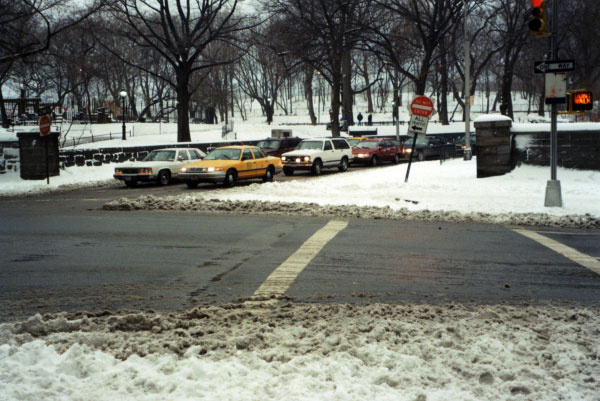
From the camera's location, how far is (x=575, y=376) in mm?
4785

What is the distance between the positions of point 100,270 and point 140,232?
3.46 metres

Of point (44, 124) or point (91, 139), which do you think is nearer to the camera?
point (44, 124)

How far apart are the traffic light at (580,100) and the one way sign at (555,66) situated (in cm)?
58

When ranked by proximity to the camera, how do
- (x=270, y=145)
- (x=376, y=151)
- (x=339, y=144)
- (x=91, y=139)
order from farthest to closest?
1. (x=91, y=139)
2. (x=376, y=151)
3. (x=270, y=145)
4. (x=339, y=144)

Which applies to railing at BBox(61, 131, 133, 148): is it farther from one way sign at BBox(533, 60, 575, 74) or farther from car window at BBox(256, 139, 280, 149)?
one way sign at BBox(533, 60, 575, 74)

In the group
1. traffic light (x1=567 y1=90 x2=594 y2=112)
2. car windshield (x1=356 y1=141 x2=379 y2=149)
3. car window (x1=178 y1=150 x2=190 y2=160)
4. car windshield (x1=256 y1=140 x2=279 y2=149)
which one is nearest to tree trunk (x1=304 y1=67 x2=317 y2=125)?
car windshield (x1=356 y1=141 x2=379 y2=149)

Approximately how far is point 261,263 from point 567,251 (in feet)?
15.9

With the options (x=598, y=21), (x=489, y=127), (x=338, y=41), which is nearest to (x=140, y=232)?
(x=489, y=127)

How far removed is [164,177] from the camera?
2552 centimetres

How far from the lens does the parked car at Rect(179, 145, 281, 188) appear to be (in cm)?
2298

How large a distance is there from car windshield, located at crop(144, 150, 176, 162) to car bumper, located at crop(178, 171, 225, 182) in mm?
3493

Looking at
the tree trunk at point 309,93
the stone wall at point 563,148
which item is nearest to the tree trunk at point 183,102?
the tree trunk at point 309,93

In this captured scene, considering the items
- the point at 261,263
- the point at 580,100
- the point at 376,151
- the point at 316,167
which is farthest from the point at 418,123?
the point at 376,151

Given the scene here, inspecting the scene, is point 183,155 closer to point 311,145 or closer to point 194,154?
point 194,154
